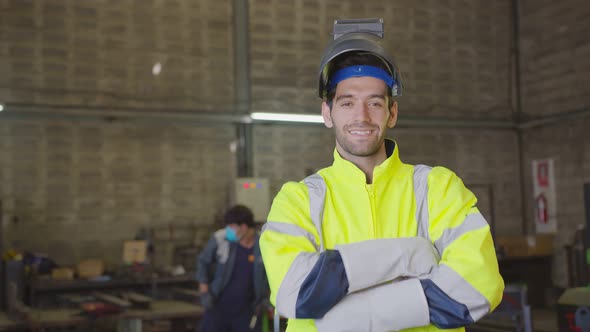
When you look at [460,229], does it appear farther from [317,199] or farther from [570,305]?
[570,305]

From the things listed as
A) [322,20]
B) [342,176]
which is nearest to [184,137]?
[322,20]

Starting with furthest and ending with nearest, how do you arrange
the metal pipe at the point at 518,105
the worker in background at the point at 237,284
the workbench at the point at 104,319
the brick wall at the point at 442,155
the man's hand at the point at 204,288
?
the metal pipe at the point at 518,105 < the brick wall at the point at 442,155 < the workbench at the point at 104,319 < the man's hand at the point at 204,288 < the worker in background at the point at 237,284

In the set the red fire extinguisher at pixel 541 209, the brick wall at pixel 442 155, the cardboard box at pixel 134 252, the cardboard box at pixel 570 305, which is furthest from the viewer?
the red fire extinguisher at pixel 541 209

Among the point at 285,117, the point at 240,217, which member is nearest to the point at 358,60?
the point at 240,217

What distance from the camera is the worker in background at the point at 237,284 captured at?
5855 millimetres

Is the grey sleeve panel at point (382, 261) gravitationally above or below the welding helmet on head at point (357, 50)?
below

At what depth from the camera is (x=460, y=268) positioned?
5.08ft

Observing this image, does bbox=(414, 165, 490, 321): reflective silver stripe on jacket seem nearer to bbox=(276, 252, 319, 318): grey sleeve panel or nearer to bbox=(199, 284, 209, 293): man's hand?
bbox=(276, 252, 319, 318): grey sleeve panel

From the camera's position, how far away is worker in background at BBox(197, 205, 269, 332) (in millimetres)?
5855

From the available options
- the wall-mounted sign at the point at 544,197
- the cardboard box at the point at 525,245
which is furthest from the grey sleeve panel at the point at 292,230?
the wall-mounted sign at the point at 544,197

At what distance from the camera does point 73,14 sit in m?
9.35

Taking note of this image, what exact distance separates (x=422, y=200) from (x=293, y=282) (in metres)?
0.38

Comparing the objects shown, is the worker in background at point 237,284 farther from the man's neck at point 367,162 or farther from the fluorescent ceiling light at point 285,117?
the fluorescent ceiling light at point 285,117

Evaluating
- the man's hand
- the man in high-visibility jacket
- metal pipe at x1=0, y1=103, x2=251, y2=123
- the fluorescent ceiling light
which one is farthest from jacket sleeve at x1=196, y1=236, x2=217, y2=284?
the man in high-visibility jacket
